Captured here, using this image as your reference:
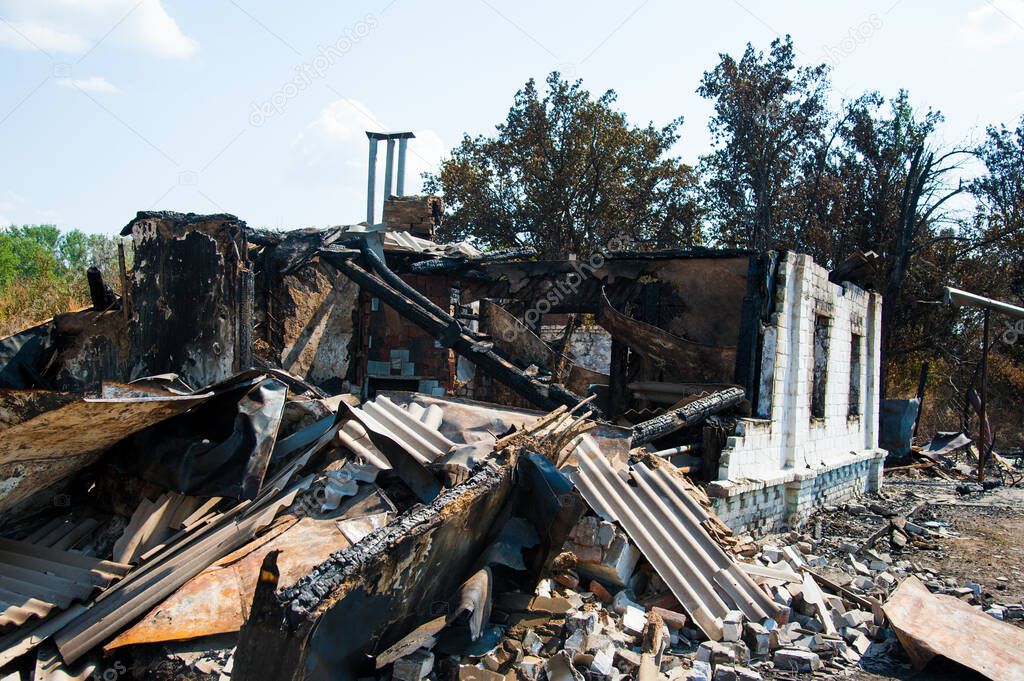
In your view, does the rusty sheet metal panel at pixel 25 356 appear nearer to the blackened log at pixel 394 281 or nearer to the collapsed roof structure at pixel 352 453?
the collapsed roof structure at pixel 352 453

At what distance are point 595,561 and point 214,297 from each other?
4.18 metres

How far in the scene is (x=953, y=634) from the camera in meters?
5.40

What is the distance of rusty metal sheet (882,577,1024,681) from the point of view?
5070mm

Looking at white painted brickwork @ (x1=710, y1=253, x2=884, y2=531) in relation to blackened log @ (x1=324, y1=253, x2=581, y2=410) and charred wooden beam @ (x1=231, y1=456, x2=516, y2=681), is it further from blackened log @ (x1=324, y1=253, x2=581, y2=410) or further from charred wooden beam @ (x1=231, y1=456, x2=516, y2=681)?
charred wooden beam @ (x1=231, y1=456, x2=516, y2=681)

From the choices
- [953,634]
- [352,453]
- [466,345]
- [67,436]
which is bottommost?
[953,634]

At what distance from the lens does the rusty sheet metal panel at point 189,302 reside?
21.7 ft

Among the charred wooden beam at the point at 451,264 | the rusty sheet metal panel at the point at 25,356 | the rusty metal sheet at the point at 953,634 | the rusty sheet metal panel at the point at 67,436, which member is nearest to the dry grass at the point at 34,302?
the rusty sheet metal panel at the point at 25,356

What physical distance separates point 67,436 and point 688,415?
5.96 metres

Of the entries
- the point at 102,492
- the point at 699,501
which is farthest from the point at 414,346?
the point at 102,492

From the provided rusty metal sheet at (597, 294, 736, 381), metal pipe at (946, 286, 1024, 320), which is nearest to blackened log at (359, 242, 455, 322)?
rusty metal sheet at (597, 294, 736, 381)

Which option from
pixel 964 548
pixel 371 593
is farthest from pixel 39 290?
pixel 964 548

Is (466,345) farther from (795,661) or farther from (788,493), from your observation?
(795,661)

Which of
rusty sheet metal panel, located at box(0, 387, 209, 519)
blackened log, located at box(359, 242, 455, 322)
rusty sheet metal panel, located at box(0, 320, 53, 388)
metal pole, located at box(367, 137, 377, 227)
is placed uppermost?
metal pole, located at box(367, 137, 377, 227)

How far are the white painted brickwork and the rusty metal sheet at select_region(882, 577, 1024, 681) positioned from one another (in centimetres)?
219
